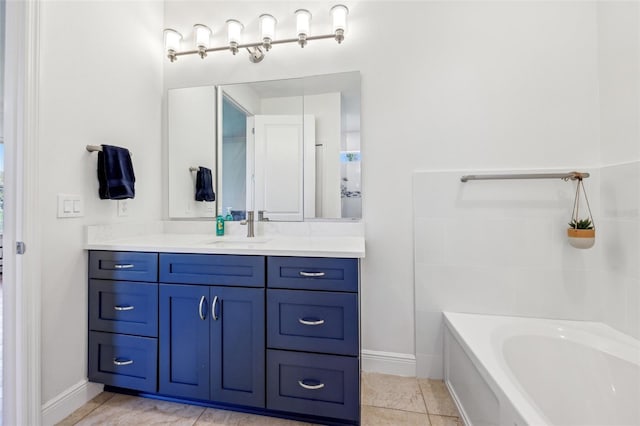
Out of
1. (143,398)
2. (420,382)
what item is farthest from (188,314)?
(420,382)

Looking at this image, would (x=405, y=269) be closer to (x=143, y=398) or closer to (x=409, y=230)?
(x=409, y=230)

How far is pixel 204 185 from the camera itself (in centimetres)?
203

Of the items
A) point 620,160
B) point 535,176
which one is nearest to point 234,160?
point 535,176

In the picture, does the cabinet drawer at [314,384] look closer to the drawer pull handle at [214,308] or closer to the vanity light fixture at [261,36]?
the drawer pull handle at [214,308]

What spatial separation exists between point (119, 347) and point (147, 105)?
1505 millimetres

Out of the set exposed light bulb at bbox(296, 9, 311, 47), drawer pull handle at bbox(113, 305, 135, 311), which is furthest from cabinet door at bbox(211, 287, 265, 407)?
exposed light bulb at bbox(296, 9, 311, 47)

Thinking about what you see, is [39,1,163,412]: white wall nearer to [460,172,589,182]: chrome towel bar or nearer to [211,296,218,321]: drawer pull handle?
[211,296,218,321]: drawer pull handle

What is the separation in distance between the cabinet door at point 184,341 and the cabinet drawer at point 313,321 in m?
0.34

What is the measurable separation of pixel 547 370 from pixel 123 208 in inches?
95.7

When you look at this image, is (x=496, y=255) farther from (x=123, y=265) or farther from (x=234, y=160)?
(x=123, y=265)

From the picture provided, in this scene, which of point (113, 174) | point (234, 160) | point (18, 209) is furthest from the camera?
point (234, 160)

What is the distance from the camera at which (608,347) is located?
1.31 meters

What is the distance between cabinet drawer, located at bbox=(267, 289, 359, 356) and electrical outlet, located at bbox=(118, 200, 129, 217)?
1.10 meters

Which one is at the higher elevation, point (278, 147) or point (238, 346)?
point (278, 147)
